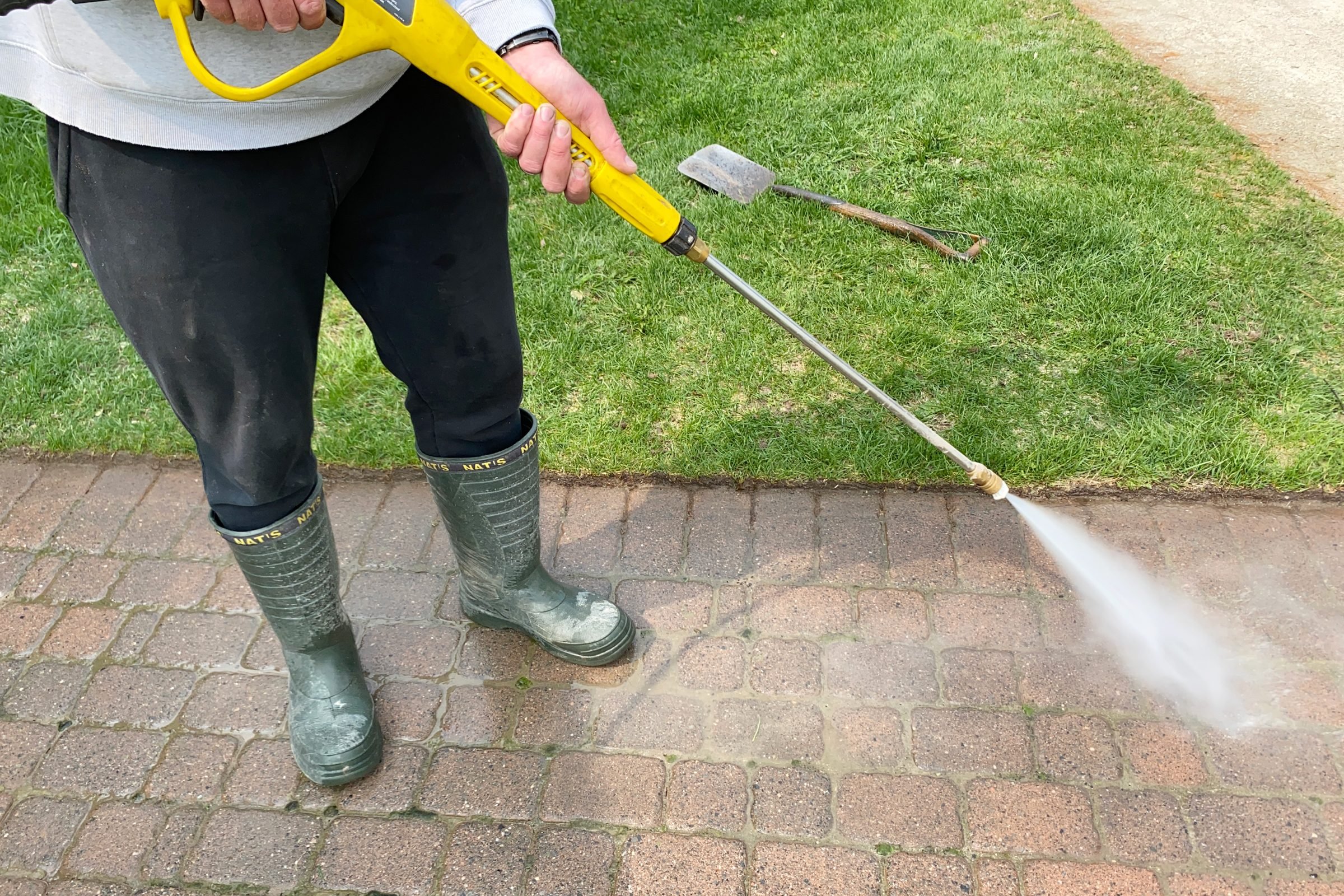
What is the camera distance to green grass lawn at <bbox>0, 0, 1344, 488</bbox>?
315 cm

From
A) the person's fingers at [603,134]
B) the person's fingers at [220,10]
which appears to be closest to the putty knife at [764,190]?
the person's fingers at [603,134]

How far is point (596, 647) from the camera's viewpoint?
2482mm

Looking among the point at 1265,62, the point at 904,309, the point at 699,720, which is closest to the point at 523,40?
the point at 699,720

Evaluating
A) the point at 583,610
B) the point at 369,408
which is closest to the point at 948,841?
the point at 583,610

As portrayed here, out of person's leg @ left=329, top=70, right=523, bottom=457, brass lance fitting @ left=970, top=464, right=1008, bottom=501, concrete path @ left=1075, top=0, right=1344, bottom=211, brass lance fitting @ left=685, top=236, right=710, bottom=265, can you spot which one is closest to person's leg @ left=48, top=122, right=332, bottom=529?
person's leg @ left=329, top=70, right=523, bottom=457

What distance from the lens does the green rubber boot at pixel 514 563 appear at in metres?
2.30

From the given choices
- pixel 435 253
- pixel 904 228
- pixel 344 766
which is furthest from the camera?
pixel 904 228

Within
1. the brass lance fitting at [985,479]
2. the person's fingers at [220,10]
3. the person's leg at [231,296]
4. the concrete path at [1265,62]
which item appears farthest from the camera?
the concrete path at [1265,62]

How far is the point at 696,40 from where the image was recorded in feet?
19.1

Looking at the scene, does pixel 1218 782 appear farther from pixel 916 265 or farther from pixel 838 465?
pixel 916 265

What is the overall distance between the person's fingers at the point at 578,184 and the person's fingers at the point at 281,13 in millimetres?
505

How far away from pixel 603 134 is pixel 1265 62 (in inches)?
212

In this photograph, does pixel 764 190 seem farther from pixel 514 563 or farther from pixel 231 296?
pixel 231 296

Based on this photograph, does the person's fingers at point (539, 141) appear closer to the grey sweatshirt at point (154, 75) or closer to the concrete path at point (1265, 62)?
the grey sweatshirt at point (154, 75)
